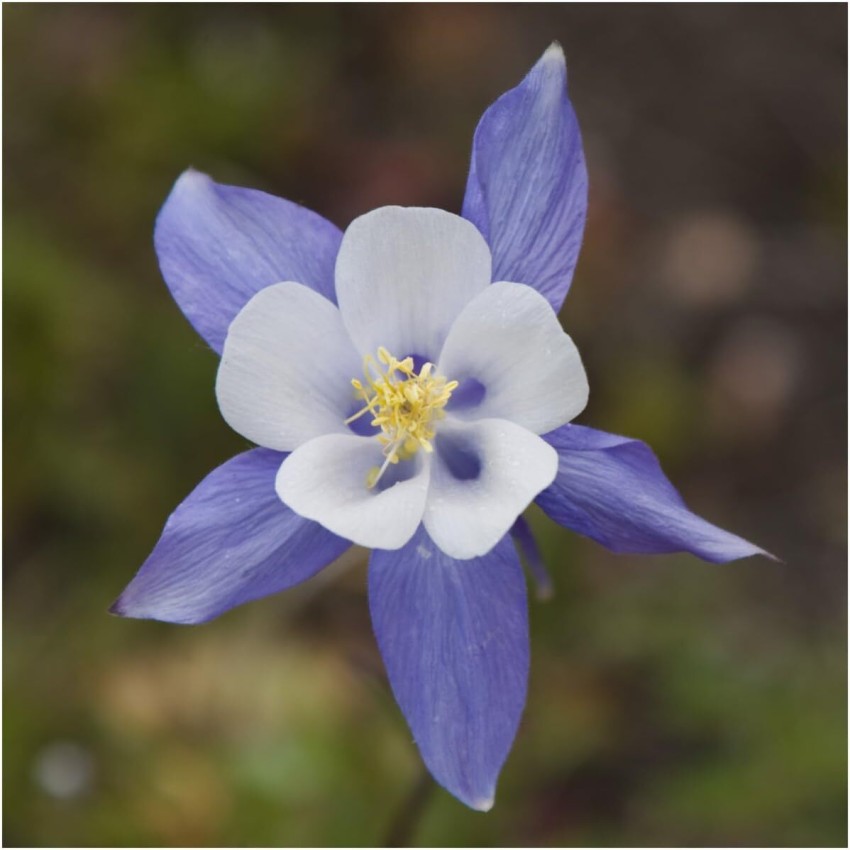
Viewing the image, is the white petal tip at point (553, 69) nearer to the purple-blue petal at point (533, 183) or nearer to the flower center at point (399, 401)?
the purple-blue petal at point (533, 183)

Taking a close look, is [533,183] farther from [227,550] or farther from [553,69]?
[227,550]

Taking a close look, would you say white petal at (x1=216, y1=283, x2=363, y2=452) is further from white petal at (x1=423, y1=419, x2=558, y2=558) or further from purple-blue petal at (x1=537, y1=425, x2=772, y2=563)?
purple-blue petal at (x1=537, y1=425, x2=772, y2=563)

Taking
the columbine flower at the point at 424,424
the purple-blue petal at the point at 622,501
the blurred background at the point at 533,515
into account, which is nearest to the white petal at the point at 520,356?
the columbine flower at the point at 424,424

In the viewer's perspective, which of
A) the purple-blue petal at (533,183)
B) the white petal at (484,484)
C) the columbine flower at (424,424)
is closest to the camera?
the white petal at (484,484)

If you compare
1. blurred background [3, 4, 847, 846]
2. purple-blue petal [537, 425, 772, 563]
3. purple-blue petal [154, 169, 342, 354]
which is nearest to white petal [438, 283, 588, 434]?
purple-blue petal [537, 425, 772, 563]

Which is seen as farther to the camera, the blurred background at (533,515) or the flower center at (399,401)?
the blurred background at (533,515)

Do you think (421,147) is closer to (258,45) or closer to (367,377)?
(258,45)
